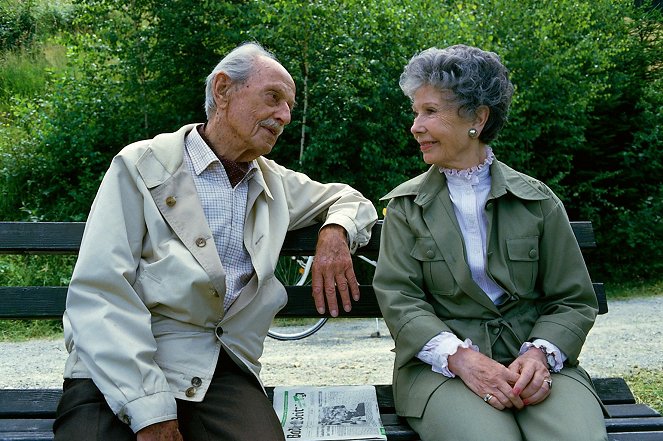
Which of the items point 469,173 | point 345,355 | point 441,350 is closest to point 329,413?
point 441,350

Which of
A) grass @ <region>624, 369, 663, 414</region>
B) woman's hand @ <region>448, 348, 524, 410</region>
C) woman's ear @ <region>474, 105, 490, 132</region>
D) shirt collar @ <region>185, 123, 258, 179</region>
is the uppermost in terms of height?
woman's ear @ <region>474, 105, 490, 132</region>

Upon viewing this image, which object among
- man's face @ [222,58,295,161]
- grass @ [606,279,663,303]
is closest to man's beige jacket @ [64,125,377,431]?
man's face @ [222,58,295,161]

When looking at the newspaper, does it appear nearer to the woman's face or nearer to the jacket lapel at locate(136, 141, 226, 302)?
the jacket lapel at locate(136, 141, 226, 302)

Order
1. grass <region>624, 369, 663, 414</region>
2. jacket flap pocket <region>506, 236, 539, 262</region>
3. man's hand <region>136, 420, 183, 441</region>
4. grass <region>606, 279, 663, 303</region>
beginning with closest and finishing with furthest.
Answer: man's hand <region>136, 420, 183, 441</region>, jacket flap pocket <region>506, 236, 539, 262</region>, grass <region>624, 369, 663, 414</region>, grass <region>606, 279, 663, 303</region>

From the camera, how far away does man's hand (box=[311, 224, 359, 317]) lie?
2.98 meters

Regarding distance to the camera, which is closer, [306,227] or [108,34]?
[306,227]

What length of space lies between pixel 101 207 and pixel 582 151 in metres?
9.80

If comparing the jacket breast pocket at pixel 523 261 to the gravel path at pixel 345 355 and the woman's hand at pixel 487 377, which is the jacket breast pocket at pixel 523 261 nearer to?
the woman's hand at pixel 487 377

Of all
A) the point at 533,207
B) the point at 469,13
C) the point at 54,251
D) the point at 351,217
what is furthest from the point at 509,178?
the point at 469,13

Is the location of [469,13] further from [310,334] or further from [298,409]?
[298,409]

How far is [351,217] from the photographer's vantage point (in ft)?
10.0

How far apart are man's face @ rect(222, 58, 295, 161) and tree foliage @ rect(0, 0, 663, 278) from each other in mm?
5633

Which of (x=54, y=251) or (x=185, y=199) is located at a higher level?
(x=185, y=199)

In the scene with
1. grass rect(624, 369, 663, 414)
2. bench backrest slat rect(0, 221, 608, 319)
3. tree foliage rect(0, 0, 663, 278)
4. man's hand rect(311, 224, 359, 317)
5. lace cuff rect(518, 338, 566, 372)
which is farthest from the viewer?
tree foliage rect(0, 0, 663, 278)
